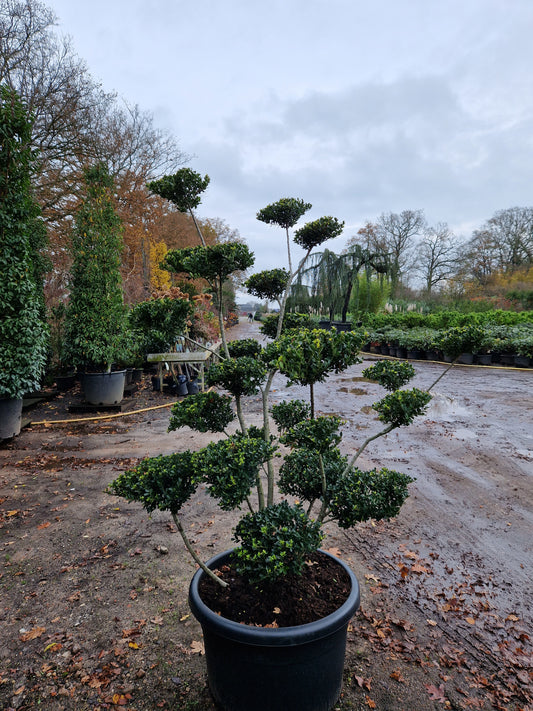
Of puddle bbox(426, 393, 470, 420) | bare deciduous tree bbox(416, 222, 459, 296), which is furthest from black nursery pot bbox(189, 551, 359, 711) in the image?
bare deciduous tree bbox(416, 222, 459, 296)

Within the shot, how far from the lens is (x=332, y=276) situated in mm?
16719

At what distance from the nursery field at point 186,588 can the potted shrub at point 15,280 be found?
1011 millimetres

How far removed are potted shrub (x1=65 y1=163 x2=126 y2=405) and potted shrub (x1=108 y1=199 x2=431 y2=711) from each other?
547cm

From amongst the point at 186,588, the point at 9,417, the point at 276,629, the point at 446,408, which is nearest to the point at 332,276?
the point at 446,408

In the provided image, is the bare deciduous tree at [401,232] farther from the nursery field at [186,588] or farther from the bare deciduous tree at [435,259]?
the nursery field at [186,588]

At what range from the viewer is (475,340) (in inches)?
67.0

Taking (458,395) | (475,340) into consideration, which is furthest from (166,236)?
(475,340)

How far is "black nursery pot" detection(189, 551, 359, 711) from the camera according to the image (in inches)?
53.1

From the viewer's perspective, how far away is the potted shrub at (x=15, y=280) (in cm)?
510

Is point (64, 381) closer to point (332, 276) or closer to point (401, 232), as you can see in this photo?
point (332, 276)

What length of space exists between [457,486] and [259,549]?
10.1ft

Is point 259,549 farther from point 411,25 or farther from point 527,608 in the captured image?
point 411,25

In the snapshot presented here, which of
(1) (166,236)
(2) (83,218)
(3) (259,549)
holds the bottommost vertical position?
(3) (259,549)

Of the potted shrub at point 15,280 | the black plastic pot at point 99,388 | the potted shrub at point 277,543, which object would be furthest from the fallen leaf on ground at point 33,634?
the black plastic pot at point 99,388
